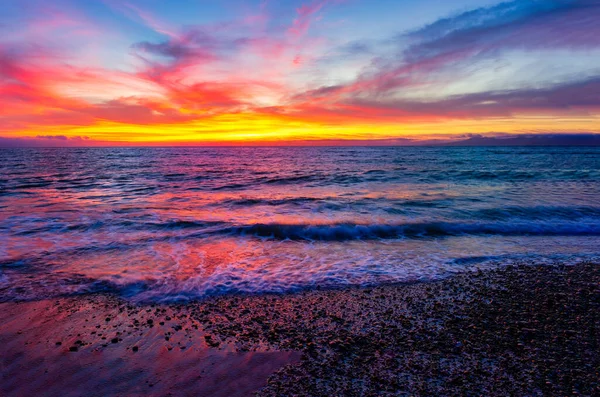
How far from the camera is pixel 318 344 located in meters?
5.07

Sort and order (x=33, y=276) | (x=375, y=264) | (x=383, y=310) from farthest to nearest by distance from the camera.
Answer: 1. (x=375, y=264)
2. (x=33, y=276)
3. (x=383, y=310)

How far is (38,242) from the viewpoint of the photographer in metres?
11.0

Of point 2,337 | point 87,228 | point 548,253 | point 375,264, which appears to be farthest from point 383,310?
point 87,228

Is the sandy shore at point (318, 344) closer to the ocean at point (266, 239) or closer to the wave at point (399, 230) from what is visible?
the ocean at point (266, 239)

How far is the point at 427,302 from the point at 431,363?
2.23 metres

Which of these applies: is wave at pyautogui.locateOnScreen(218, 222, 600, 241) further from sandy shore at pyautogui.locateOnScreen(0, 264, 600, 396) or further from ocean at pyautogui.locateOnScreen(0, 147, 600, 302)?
A: sandy shore at pyautogui.locateOnScreen(0, 264, 600, 396)

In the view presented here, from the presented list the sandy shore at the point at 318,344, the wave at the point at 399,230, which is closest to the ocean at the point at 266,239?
the wave at the point at 399,230

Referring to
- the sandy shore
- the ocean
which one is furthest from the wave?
the sandy shore

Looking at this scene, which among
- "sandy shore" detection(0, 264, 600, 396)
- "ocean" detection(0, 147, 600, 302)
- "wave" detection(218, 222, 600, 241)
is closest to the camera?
"sandy shore" detection(0, 264, 600, 396)

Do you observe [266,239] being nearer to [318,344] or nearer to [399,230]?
[399,230]

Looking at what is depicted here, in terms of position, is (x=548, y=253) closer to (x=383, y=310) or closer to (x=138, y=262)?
(x=383, y=310)

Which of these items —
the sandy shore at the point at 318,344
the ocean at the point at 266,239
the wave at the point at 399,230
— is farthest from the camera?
the wave at the point at 399,230

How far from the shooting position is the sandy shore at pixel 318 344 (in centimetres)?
417

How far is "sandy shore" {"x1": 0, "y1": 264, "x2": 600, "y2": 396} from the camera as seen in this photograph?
4168 mm
